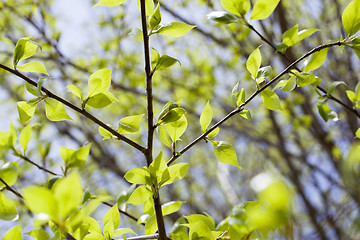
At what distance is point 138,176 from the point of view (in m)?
0.47

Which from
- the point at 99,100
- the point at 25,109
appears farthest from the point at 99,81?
the point at 25,109

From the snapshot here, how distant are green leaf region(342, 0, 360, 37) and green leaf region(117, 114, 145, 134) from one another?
1.27 feet

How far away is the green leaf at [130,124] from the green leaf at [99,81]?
0.22 feet

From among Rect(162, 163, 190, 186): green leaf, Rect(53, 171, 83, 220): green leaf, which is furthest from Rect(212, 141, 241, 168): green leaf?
Rect(53, 171, 83, 220): green leaf

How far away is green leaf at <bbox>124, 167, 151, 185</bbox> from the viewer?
463 mm

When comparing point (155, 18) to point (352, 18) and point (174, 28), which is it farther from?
point (352, 18)

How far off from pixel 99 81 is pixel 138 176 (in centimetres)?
17

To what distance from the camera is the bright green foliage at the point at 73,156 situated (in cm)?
53

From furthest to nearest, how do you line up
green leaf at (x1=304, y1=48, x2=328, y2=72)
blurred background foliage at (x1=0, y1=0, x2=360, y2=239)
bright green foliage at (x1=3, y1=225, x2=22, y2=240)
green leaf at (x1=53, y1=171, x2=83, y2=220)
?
blurred background foliage at (x1=0, y1=0, x2=360, y2=239) → green leaf at (x1=304, y1=48, x2=328, y2=72) → bright green foliage at (x1=3, y1=225, x2=22, y2=240) → green leaf at (x1=53, y1=171, x2=83, y2=220)

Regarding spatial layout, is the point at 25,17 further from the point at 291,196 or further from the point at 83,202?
the point at 291,196

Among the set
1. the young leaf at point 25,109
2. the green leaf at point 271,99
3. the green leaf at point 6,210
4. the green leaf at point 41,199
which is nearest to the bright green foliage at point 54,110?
the young leaf at point 25,109

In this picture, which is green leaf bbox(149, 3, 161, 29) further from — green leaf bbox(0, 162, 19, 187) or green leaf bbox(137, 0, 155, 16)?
green leaf bbox(0, 162, 19, 187)

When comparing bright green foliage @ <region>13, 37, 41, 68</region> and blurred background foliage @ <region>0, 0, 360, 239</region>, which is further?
blurred background foliage @ <region>0, 0, 360, 239</region>

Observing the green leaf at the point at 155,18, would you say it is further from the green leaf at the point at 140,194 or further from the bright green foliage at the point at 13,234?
the bright green foliage at the point at 13,234
